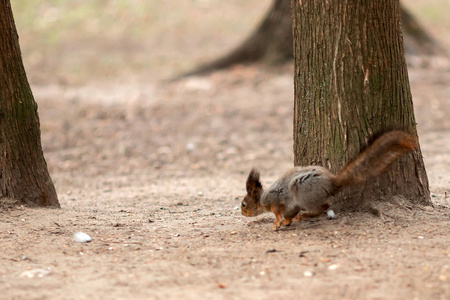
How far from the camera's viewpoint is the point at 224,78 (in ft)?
48.2

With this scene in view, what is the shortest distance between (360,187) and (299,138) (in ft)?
2.29

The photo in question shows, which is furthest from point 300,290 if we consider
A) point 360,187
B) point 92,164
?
point 92,164

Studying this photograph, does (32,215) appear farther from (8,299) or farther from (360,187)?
(360,187)

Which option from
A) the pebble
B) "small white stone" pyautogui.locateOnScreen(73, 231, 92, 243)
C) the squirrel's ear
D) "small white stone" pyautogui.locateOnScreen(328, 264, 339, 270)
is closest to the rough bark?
the squirrel's ear

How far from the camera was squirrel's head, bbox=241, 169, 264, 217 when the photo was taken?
5848mm

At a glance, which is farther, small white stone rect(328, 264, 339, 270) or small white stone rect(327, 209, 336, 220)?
small white stone rect(327, 209, 336, 220)

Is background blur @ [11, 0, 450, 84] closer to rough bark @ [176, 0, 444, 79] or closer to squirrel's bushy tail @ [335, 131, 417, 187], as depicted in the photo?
rough bark @ [176, 0, 444, 79]

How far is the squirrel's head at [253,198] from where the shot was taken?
5848 mm

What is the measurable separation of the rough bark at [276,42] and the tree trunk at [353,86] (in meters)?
8.96

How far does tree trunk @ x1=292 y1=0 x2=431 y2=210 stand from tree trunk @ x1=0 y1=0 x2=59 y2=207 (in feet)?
8.55

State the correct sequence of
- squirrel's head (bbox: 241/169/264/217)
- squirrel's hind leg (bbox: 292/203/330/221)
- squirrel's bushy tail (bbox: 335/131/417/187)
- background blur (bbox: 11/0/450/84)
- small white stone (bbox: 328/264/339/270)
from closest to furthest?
1. small white stone (bbox: 328/264/339/270)
2. squirrel's bushy tail (bbox: 335/131/417/187)
3. squirrel's hind leg (bbox: 292/203/330/221)
4. squirrel's head (bbox: 241/169/264/217)
5. background blur (bbox: 11/0/450/84)

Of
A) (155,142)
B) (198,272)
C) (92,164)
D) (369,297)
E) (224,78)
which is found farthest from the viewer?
(224,78)

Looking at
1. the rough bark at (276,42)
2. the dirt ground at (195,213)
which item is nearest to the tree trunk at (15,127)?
the dirt ground at (195,213)

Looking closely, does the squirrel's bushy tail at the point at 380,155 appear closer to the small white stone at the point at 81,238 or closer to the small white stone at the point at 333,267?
the small white stone at the point at 333,267
